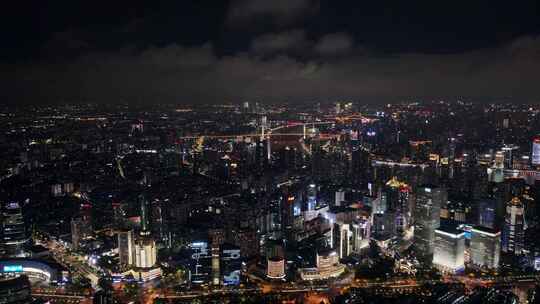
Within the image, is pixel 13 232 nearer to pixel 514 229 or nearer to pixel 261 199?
pixel 261 199

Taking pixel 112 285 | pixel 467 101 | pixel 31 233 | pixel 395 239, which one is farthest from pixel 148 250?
pixel 467 101

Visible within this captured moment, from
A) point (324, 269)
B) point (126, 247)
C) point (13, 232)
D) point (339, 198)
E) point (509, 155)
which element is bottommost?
point (324, 269)

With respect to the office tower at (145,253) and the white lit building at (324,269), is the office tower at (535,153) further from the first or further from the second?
the office tower at (145,253)

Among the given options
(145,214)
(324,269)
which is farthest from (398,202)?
(145,214)

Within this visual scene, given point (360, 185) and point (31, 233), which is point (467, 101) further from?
point (31, 233)

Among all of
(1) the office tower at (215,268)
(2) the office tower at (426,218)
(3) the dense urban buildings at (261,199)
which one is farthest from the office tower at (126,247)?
(2) the office tower at (426,218)

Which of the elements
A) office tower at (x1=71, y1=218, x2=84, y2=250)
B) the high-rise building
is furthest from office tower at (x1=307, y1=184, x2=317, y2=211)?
office tower at (x1=71, y1=218, x2=84, y2=250)

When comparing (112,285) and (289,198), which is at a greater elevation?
(289,198)
